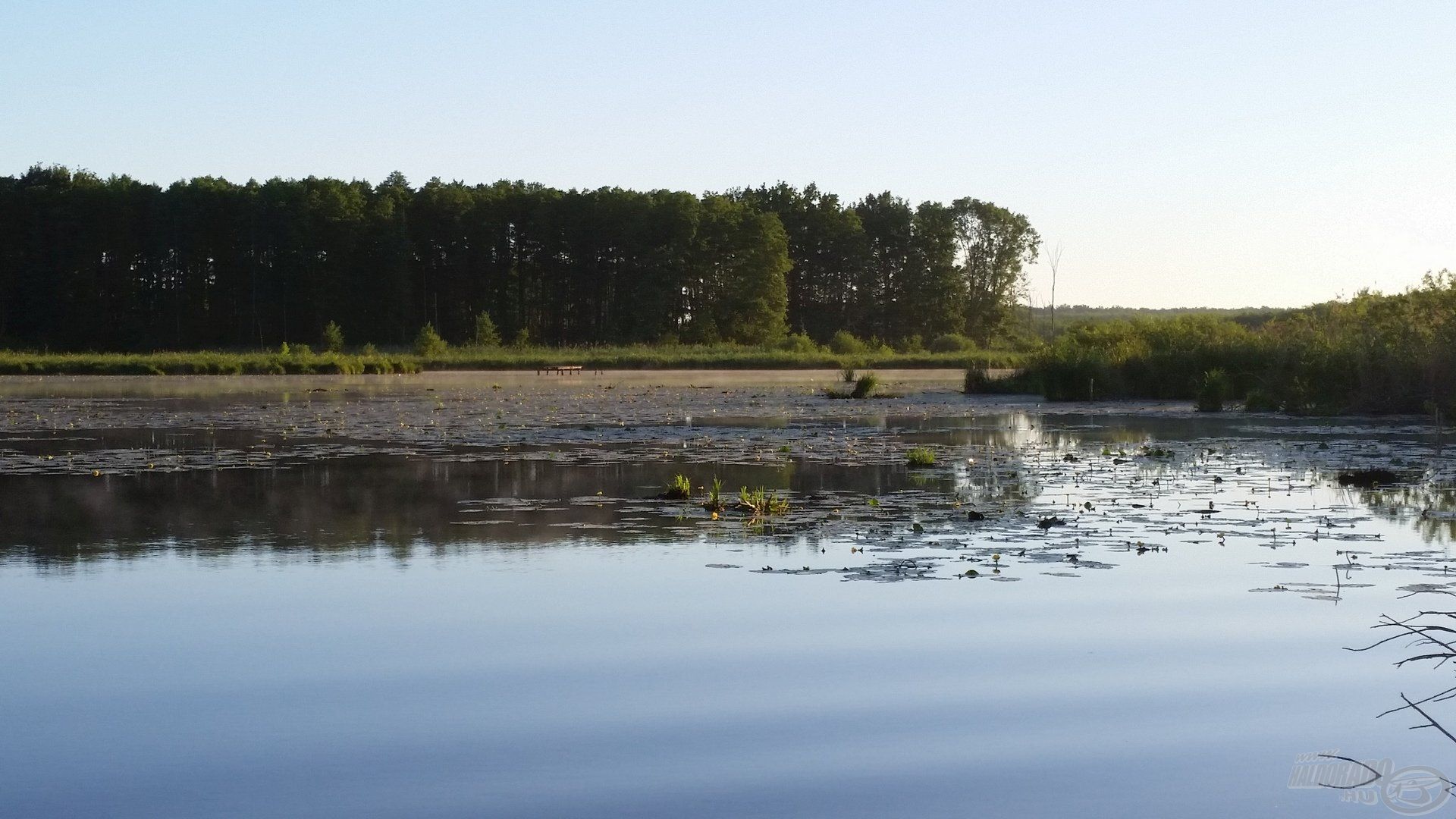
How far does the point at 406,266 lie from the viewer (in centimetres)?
8275

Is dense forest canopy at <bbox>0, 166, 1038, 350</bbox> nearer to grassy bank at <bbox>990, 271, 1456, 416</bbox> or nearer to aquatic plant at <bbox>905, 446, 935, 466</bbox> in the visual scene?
grassy bank at <bbox>990, 271, 1456, 416</bbox>

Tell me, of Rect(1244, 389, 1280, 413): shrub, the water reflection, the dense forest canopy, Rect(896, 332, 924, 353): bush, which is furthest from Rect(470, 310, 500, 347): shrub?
the water reflection

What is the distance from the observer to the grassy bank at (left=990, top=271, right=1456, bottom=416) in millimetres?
24781

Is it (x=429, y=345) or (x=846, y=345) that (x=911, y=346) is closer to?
(x=846, y=345)

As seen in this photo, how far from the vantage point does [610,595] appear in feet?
28.6

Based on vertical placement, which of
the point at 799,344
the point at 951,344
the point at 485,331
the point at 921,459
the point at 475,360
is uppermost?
the point at 951,344

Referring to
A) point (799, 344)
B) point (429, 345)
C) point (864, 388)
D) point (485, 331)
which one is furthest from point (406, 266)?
point (864, 388)

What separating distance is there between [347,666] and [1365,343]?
2376 centimetres

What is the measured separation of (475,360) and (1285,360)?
125ft

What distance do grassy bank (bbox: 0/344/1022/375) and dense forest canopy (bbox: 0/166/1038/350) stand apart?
896 centimetres

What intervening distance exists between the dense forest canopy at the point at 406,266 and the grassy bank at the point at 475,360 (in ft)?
29.4

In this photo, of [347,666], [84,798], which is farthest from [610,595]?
[84,798]

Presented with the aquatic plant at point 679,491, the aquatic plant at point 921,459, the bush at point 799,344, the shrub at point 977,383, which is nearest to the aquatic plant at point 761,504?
the aquatic plant at point 679,491

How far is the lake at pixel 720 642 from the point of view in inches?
203
